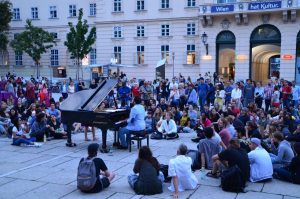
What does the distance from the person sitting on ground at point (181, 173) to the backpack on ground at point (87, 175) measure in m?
1.65

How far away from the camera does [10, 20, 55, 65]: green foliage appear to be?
40094 millimetres

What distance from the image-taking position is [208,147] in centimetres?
947

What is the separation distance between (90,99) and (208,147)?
4.66 meters

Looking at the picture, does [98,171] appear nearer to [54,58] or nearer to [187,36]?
[187,36]

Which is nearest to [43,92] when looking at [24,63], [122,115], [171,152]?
[122,115]

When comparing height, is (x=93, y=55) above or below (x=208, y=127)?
above

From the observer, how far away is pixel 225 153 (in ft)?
27.1

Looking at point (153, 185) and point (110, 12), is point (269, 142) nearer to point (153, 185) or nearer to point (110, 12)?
point (153, 185)

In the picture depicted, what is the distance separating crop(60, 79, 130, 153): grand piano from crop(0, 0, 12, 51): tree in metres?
33.0

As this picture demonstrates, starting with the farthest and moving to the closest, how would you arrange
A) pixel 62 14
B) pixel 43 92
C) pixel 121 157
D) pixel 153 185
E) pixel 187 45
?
pixel 62 14 < pixel 187 45 < pixel 43 92 < pixel 121 157 < pixel 153 185

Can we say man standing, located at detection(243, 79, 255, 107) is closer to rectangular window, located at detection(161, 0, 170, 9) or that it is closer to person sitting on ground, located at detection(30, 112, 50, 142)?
person sitting on ground, located at detection(30, 112, 50, 142)

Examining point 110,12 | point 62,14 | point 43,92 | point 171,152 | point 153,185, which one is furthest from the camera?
point 62,14

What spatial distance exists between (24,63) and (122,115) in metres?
36.6

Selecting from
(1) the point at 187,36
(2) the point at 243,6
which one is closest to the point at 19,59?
(1) the point at 187,36
